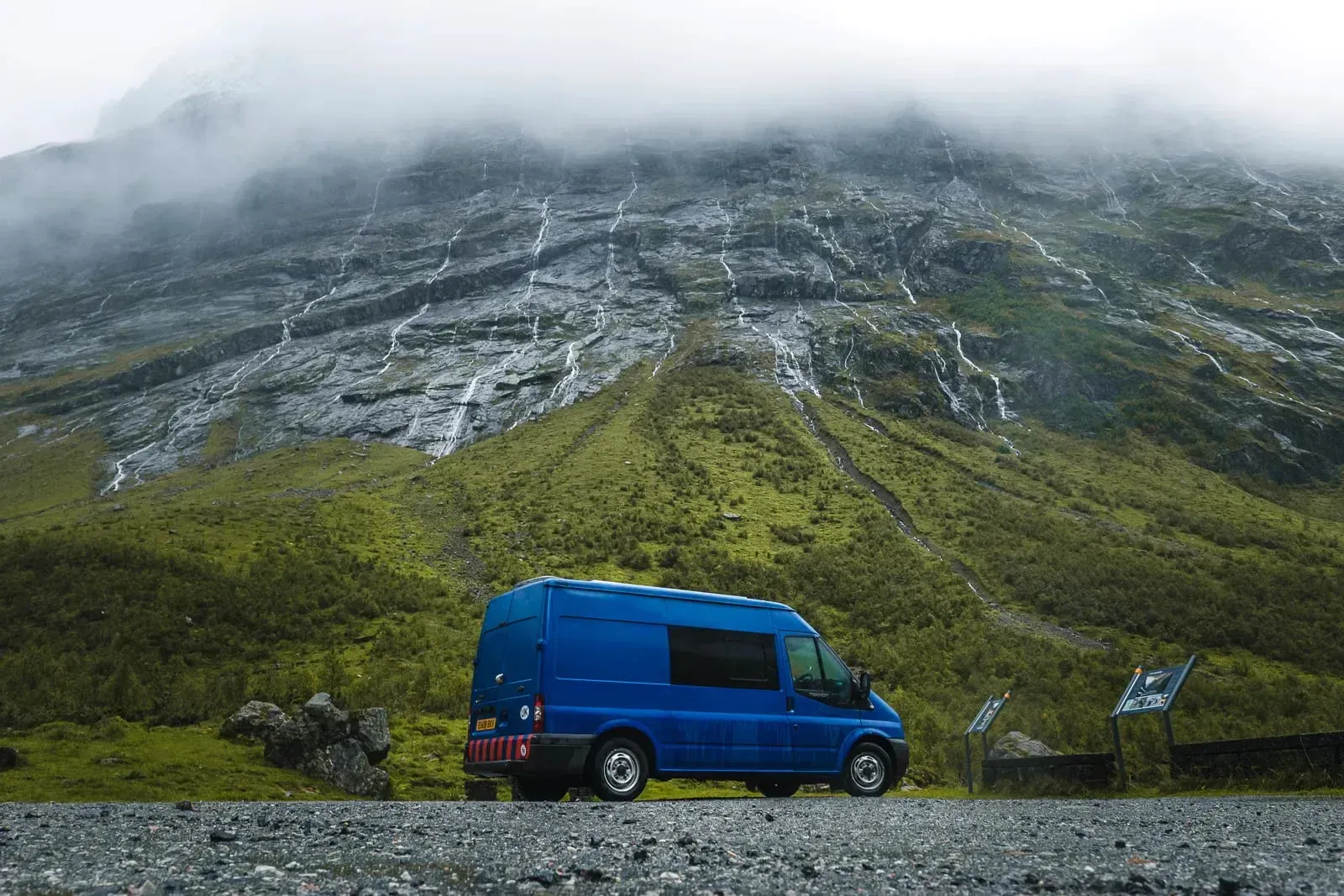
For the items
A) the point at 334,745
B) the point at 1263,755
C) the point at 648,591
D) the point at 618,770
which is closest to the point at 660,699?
the point at 618,770

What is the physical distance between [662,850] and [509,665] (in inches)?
331

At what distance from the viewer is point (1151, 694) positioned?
54.5 ft

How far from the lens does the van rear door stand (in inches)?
623

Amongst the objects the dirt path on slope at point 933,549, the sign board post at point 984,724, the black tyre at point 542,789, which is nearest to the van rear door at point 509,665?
the black tyre at point 542,789

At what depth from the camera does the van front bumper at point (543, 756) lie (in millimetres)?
15109

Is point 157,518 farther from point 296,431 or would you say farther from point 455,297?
point 455,297

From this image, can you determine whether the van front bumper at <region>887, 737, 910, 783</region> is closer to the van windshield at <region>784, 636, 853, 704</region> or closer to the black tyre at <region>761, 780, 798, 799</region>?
the van windshield at <region>784, 636, 853, 704</region>

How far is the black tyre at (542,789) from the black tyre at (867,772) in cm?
621

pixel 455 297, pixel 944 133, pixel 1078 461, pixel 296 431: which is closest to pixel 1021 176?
pixel 944 133

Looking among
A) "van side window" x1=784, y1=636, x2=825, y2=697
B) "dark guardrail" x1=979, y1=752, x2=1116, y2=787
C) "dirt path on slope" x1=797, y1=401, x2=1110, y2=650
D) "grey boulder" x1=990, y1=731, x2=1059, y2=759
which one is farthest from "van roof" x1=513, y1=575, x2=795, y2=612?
"dirt path on slope" x1=797, y1=401, x2=1110, y2=650

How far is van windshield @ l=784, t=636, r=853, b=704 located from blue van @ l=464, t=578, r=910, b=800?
0.09 ft

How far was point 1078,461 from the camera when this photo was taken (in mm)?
89250

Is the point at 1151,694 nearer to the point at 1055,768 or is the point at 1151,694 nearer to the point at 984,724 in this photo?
the point at 1055,768

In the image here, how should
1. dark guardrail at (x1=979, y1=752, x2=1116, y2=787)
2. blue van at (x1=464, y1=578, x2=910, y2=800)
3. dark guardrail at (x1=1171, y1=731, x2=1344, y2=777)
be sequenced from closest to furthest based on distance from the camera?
dark guardrail at (x1=1171, y1=731, x2=1344, y2=777)
blue van at (x1=464, y1=578, x2=910, y2=800)
dark guardrail at (x1=979, y1=752, x2=1116, y2=787)
